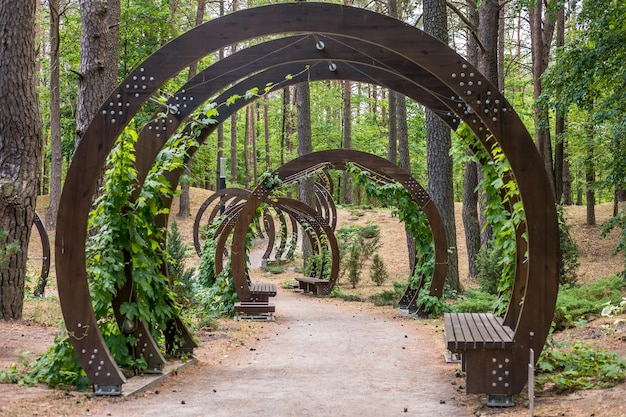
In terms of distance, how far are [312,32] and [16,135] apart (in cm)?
542

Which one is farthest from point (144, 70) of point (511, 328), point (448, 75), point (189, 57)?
point (511, 328)

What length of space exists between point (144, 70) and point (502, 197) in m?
3.81

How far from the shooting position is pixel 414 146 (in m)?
35.8

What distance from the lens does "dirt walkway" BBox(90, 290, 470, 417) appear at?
562cm

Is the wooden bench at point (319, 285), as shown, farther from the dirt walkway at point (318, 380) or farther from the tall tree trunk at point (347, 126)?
the tall tree trunk at point (347, 126)

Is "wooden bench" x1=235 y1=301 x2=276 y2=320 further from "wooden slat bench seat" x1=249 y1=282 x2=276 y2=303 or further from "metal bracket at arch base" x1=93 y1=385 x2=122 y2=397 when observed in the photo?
"metal bracket at arch base" x1=93 y1=385 x2=122 y2=397

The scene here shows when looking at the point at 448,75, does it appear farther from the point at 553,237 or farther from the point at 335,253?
the point at 335,253

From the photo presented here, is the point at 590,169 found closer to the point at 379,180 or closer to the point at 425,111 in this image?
the point at 425,111

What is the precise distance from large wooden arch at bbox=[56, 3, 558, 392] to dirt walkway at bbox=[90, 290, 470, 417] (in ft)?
2.35

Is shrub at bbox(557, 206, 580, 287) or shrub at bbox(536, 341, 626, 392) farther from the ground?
shrub at bbox(557, 206, 580, 287)

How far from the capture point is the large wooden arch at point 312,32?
5672 mm

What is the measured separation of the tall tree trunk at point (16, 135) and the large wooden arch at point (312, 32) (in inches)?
156

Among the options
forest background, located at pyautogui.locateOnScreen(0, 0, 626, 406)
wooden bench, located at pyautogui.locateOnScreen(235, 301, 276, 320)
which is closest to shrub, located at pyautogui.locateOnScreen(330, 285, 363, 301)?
forest background, located at pyautogui.locateOnScreen(0, 0, 626, 406)

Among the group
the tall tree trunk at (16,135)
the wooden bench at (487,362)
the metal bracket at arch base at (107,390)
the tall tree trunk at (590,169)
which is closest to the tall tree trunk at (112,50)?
the tall tree trunk at (16,135)
